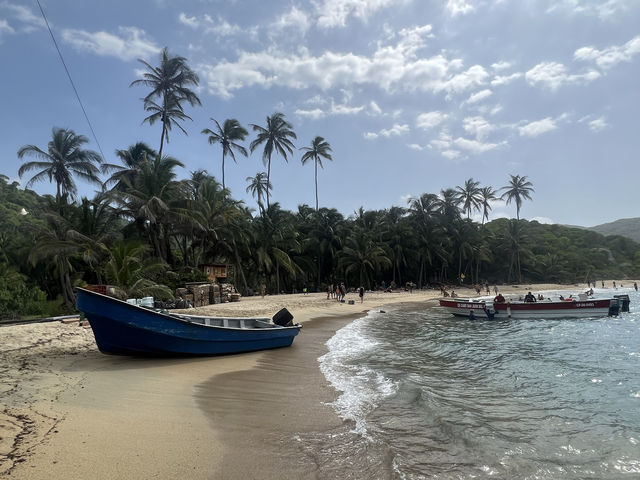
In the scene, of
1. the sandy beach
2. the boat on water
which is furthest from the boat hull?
the sandy beach

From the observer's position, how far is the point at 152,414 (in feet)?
18.5

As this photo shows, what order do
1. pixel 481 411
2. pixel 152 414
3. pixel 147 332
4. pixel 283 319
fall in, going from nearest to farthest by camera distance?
pixel 152 414
pixel 481 411
pixel 147 332
pixel 283 319

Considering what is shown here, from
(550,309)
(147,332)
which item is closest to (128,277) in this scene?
(147,332)

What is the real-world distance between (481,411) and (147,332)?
794cm

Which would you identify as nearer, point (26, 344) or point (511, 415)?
point (511, 415)

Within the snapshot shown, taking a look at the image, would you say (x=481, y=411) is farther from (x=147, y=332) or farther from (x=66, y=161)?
(x=66, y=161)

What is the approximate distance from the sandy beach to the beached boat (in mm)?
328

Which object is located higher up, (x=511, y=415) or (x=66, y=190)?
(x=66, y=190)

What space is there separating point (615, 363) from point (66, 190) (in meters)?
39.1

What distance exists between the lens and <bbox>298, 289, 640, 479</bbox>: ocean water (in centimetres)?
459

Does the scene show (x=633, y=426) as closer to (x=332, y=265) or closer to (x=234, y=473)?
(x=234, y=473)

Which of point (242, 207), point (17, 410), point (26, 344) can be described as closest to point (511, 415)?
point (17, 410)

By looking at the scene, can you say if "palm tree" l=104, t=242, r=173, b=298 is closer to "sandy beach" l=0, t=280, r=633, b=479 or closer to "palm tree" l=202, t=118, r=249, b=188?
"sandy beach" l=0, t=280, r=633, b=479

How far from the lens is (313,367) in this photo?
9.99m
